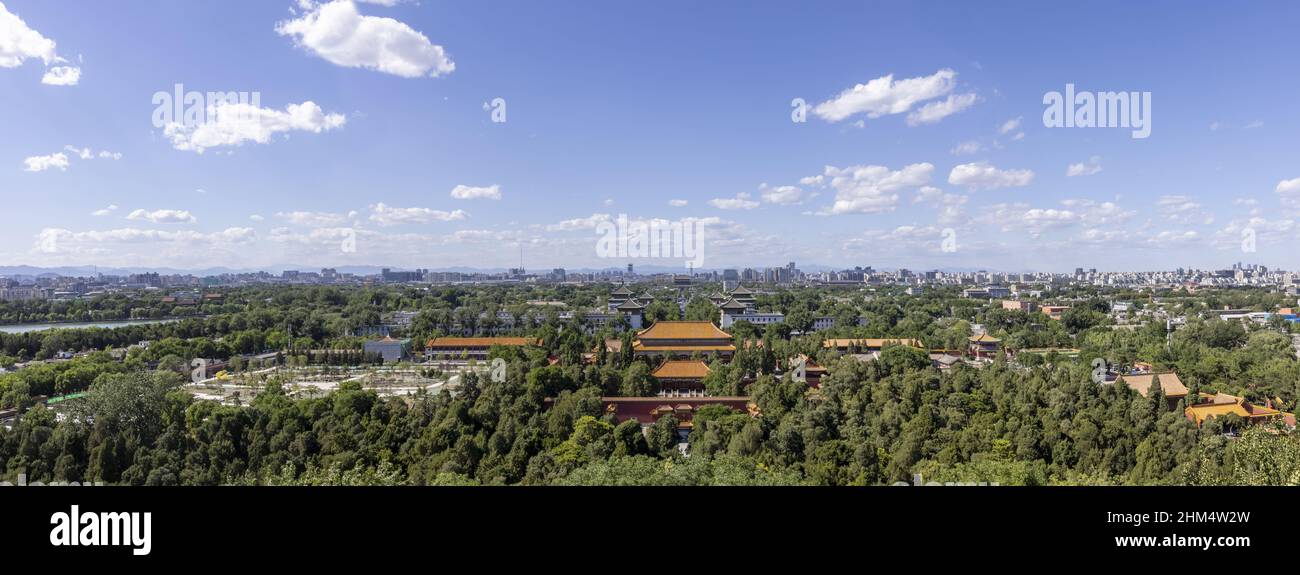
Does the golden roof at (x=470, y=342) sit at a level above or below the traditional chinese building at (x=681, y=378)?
above

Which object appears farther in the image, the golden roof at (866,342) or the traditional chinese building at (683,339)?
the golden roof at (866,342)

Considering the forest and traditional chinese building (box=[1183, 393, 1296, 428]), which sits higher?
the forest

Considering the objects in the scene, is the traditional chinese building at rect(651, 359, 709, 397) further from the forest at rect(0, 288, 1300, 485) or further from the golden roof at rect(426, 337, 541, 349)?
the golden roof at rect(426, 337, 541, 349)

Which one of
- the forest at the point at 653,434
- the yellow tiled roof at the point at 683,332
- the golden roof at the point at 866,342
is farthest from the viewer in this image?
the golden roof at the point at 866,342

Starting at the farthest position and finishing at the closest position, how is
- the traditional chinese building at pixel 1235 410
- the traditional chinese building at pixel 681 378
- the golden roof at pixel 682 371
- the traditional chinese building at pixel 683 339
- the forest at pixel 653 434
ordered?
the traditional chinese building at pixel 683 339
the golden roof at pixel 682 371
the traditional chinese building at pixel 681 378
the traditional chinese building at pixel 1235 410
the forest at pixel 653 434

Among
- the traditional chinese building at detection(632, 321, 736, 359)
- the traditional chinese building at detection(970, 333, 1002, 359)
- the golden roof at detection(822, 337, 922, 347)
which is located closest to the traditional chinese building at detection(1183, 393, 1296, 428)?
the golden roof at detection(822, 337, 922, 347)

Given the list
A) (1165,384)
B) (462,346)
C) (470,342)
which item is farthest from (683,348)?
(1165,384)

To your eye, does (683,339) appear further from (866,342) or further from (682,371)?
(866,342)

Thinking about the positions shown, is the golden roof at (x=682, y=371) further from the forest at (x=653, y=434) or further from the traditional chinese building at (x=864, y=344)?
the traditional chinese building at (x=864, y=344)
